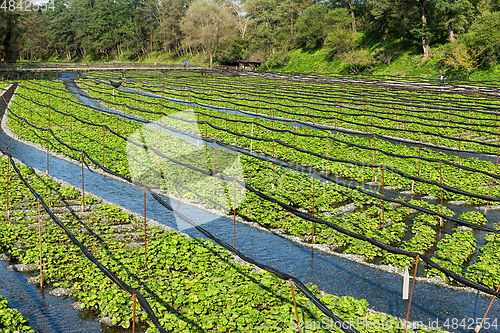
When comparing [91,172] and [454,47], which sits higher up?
[454,47]

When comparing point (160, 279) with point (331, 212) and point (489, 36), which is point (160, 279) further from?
point (489, 36)

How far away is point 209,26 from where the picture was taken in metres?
84.6

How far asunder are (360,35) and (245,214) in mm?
66570

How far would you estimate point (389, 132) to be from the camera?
24531mm

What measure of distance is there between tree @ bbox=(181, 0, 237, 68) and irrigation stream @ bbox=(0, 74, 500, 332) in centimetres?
7264

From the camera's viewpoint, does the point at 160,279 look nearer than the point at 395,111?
Yes

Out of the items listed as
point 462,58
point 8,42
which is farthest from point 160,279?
point 8,42

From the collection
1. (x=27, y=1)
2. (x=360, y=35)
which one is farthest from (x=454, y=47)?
(x=27, y=1)

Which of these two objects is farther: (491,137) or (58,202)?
Result: (491,137)

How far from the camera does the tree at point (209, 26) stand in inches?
3317

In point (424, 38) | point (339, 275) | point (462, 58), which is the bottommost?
point (339, 275)

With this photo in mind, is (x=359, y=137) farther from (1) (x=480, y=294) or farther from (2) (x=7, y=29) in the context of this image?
(2) (x=7, y=29)

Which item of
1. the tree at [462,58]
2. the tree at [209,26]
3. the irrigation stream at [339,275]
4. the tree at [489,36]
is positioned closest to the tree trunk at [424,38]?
the tree at [462,58]

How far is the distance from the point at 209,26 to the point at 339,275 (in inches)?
3227
